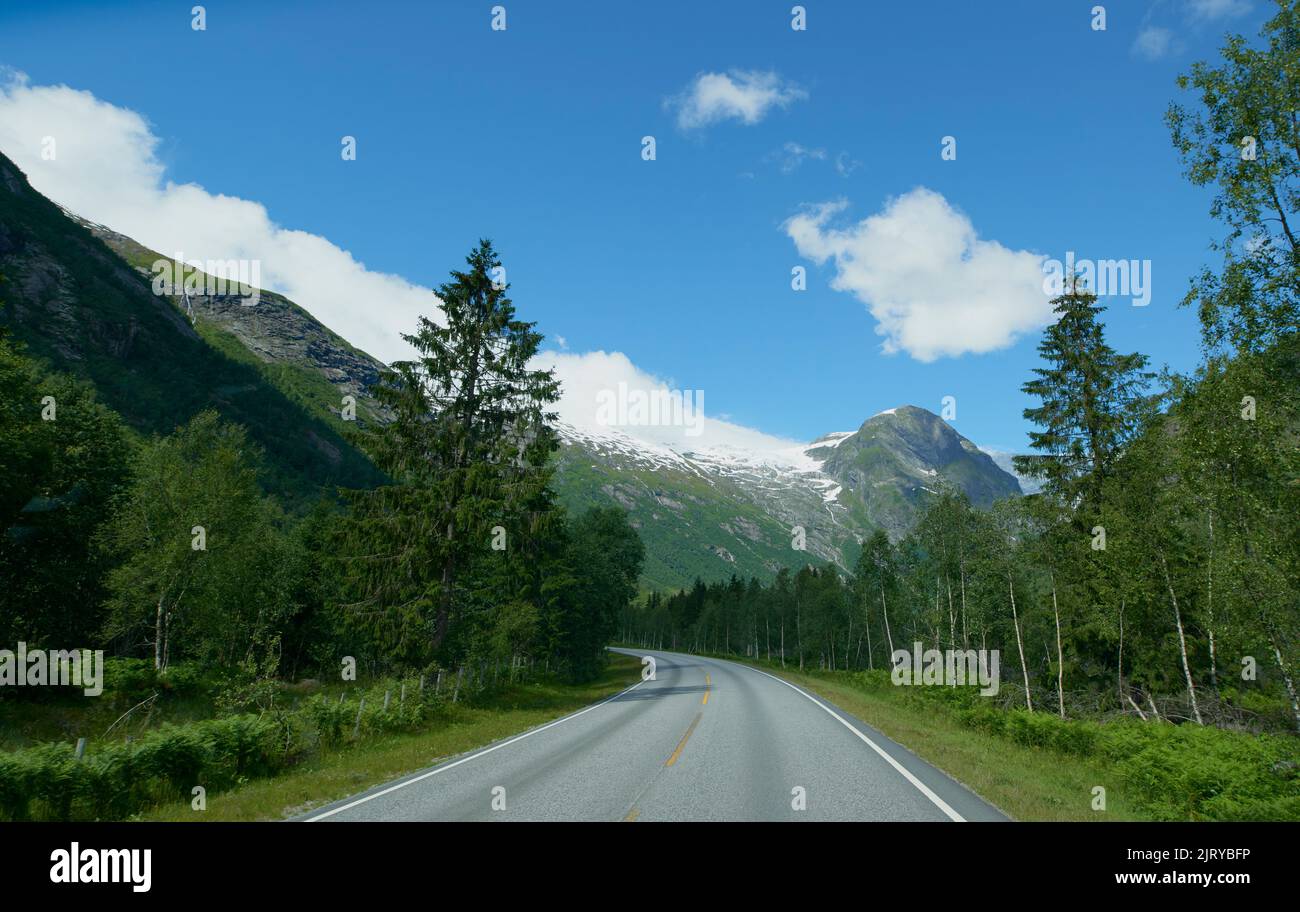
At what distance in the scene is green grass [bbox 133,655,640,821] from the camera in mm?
9516

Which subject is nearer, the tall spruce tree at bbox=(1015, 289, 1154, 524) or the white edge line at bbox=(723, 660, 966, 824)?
the white edge line at bbox=(723, 660, 966, 824)

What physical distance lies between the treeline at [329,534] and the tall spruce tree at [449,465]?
64 millimetres

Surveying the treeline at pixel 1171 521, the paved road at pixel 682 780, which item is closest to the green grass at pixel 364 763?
the paved road at pixel 682 780

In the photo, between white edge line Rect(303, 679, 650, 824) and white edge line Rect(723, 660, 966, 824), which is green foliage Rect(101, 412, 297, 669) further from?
white edge line Rect(723, 660, 966, 824)

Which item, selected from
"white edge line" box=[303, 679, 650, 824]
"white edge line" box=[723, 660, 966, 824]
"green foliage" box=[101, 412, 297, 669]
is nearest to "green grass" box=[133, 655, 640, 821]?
"white edge line" box=[303, 679, 650, 824]

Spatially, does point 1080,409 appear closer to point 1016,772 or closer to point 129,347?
point 1016,772

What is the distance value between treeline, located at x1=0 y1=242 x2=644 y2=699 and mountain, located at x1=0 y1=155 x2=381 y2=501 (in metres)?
82.3

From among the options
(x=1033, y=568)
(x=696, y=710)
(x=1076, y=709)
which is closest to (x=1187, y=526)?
(x=1033, y=568)

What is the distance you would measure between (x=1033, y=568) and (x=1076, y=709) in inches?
232

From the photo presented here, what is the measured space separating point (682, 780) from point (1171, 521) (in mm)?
21650

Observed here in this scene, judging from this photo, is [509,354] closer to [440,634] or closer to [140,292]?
[440,634]

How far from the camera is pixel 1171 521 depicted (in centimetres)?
2181

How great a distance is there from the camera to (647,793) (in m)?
9.51

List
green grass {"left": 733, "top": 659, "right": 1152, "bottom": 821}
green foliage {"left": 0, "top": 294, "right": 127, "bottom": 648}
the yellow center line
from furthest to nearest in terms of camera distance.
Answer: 1. green foliage {"left": 0, "top": 294, "right": 127, "bottom": 648}
2. the yellow center line
3. green grass {"left": 733, "top": 659, "right": 1152, "bottom": 821}
